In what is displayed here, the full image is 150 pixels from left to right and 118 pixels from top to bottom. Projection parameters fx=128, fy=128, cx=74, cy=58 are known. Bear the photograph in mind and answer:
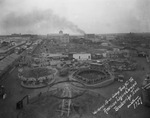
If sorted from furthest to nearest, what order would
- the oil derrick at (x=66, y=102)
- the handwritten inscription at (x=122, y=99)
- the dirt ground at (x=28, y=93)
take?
the handwritten inscription at (x=122, y=99), the dirt ground at (x=28, y=93), the oil derrick at (x=66, y=102)

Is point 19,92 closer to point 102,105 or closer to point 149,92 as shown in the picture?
point 102,105

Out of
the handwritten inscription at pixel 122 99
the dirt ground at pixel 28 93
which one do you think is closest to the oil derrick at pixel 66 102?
the dirt ground at pixel 28 93

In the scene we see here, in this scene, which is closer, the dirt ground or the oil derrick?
the oil derrick

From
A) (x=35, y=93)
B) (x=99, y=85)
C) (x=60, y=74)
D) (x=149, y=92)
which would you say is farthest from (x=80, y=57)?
(x=149, y=92)

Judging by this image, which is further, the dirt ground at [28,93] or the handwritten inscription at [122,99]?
the handwritten inscription at [122,99]

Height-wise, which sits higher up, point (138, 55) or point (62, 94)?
point (138, 55)

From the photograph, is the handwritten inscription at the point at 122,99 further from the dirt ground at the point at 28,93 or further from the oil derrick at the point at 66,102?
the oil derrick at the point at 66,102

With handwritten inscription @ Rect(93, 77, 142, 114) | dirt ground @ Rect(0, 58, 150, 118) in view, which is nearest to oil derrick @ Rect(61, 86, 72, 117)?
dirt ground @ Rect(0, 58, 150, 118)

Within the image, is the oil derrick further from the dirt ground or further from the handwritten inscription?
the handwritten inscription
